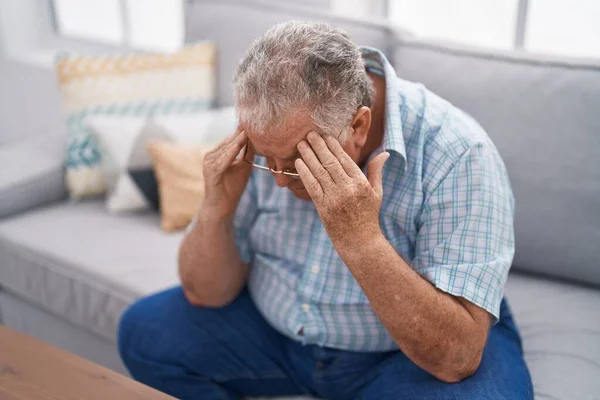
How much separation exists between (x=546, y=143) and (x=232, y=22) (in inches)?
41.3

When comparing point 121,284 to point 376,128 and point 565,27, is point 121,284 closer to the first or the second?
point 376,128

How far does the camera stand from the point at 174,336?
1.39 meters

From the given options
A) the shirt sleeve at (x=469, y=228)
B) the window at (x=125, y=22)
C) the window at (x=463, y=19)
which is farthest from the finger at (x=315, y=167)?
the window at (x=125, y=22)

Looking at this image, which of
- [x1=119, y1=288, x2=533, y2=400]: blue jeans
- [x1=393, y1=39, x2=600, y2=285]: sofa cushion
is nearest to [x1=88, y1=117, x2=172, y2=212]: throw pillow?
[x1=119, y1=288, x2=533, y2=400]: blue jeans

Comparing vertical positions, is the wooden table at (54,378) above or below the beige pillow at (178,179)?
below

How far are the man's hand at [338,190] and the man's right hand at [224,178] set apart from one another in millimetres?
213

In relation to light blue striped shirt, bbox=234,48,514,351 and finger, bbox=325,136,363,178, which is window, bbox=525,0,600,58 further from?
finger, bbox=325,136,363,178

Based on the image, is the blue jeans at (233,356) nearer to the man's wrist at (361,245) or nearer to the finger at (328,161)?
the man's wrist at (361,245)

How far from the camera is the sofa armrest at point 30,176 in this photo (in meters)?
2.03

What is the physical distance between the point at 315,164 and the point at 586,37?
4.19 feet

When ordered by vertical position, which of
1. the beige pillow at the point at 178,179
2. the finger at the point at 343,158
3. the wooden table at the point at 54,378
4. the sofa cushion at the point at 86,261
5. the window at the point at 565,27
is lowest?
the sofa cushion at the point at 86,261

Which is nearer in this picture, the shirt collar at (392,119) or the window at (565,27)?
the shirt collar at (392,119)

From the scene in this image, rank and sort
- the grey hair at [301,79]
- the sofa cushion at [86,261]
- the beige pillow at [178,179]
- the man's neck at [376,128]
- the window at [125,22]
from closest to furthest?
1. the grey hair at [301,79]
2. the man's neck at [376,128]
3. the sofa cushion at [86,261]
4. the beige pillow at [178,179]
5. the window at [125,22]

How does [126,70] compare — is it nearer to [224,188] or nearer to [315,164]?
[224,188]
